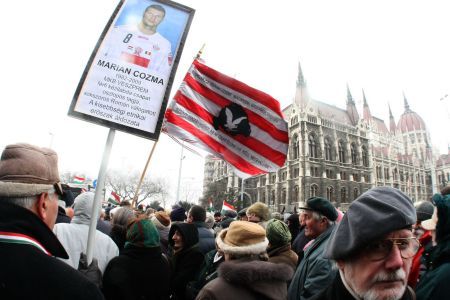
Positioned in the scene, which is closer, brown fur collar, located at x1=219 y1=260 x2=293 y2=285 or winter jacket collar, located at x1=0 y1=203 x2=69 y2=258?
winter jacket collar, located at x1=0 y1=203 x2=69 y2=258

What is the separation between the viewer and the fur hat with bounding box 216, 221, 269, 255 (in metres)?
2.18

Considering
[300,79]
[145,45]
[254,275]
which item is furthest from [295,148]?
[254,275]

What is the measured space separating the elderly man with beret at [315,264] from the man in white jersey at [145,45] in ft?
7.40

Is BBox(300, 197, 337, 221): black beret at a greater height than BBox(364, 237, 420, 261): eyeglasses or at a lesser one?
greater

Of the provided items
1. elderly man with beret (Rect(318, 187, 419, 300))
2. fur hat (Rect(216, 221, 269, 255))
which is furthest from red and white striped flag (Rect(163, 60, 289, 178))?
elderly man with beret (Rect(318, 187, 419, 300))

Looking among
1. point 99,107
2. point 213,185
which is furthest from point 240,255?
point 213,185

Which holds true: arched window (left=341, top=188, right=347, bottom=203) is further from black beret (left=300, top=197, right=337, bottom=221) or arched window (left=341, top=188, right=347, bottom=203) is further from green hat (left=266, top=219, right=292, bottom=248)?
green hat (left=266, top=219, right=292, bottom=248)

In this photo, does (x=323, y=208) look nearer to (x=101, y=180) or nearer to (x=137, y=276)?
(x=137, y=276)

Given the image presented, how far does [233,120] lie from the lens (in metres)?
4.09

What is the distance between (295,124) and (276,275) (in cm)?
4659

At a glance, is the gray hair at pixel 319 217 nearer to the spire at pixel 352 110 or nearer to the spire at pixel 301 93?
the spire at pixel 301 93

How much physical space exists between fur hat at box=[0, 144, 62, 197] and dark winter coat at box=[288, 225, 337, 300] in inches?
82.6

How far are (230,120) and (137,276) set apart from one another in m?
2.39

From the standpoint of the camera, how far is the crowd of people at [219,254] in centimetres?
101
